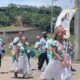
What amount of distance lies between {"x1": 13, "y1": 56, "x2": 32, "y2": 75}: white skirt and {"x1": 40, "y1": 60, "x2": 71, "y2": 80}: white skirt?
468 centimetres

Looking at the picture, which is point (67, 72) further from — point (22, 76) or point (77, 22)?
point (77, 22)

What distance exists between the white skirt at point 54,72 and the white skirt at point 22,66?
4683 millimetres

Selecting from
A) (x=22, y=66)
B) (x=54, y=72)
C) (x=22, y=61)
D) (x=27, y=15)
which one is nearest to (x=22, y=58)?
(x=22, y=61)

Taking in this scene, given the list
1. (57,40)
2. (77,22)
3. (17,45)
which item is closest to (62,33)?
(57,40)

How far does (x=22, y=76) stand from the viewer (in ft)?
57.1

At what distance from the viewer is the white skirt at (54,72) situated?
479 inches

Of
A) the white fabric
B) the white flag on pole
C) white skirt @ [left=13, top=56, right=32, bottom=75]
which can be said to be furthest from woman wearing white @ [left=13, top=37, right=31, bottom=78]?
the white fabric

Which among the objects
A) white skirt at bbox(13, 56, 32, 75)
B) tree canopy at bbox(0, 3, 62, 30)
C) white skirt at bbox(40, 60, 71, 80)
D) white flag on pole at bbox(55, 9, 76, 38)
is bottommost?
tree canopy at bbox(0, 3, 62, 30)

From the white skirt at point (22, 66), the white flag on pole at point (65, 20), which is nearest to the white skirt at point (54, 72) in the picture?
the white flag on pole at point (65, 20)

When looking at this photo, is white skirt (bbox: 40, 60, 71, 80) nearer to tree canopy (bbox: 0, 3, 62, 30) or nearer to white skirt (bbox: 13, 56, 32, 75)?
Result: white skirt (bbox: 13, 56, 32, 75)

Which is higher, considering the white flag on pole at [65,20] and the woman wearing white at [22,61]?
the white flag on pole at [65,20]

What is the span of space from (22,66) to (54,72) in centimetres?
478

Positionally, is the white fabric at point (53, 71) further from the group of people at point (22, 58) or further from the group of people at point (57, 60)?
the group of people at point (22, 58)

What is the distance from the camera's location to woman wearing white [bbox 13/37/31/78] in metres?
16.9
